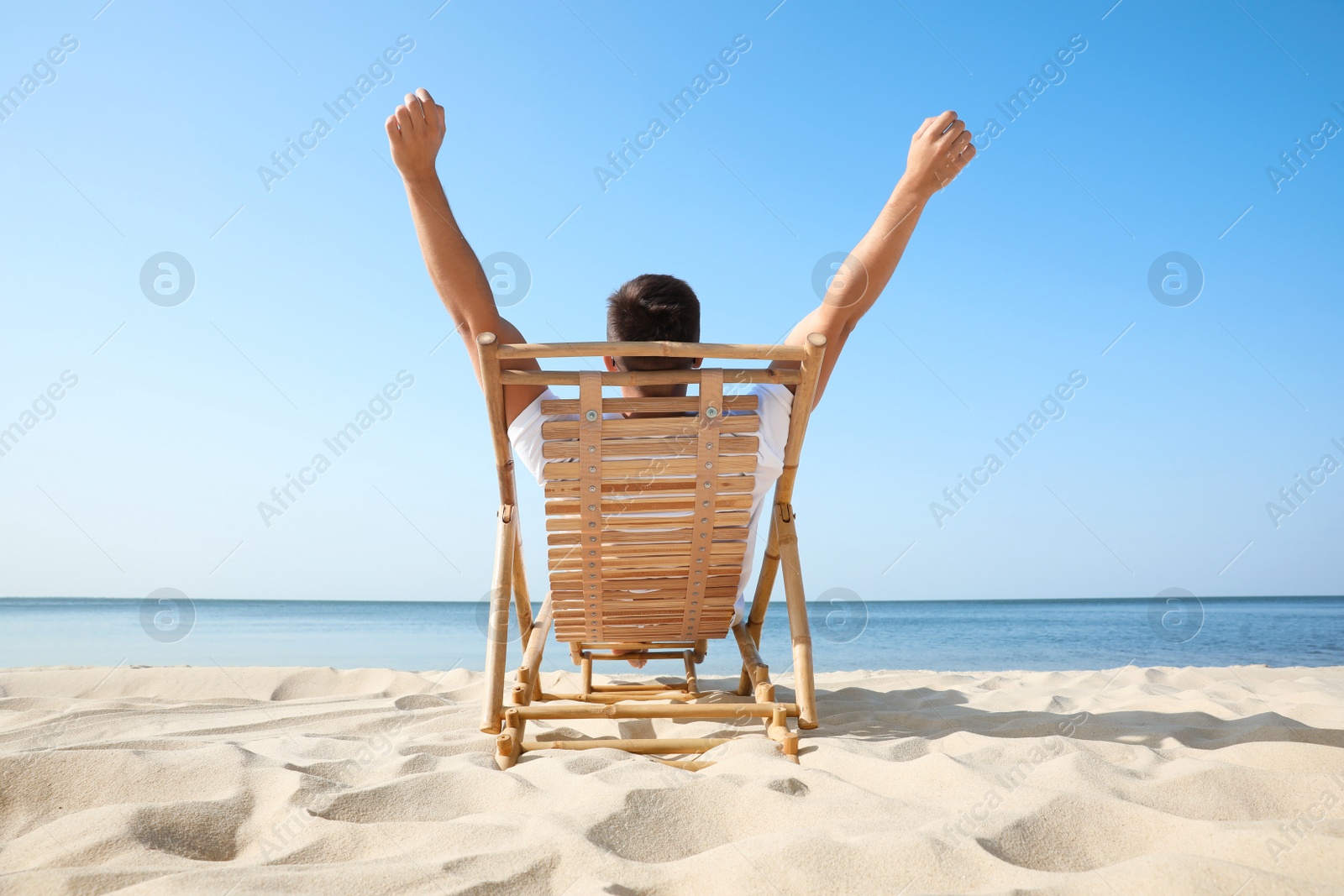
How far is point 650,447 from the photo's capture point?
252 centimetres

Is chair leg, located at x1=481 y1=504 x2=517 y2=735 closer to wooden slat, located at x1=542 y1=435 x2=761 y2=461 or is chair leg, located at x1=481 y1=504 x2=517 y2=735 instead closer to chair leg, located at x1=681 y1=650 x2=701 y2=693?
wooden slat, located at x1=542 y1=435 x2=761 y2=461

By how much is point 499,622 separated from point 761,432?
110 centimetres

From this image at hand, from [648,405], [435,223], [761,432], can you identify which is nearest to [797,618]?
[761,432]

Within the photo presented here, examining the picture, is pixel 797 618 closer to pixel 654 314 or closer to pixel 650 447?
pixel 650 447

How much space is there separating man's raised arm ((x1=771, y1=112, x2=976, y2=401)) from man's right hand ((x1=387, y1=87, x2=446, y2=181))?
1337 mm

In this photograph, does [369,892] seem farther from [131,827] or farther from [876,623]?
[876,623]

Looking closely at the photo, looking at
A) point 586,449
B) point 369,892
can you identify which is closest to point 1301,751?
point 586,449

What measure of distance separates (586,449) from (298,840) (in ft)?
4.42

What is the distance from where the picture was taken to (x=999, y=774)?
195 cm

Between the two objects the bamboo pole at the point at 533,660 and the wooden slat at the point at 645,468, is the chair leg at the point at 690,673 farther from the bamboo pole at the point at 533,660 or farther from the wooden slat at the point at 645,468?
the wooden slat at the point at 645,468

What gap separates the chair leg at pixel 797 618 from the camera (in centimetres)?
249

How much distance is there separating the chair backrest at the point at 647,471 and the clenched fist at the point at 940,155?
75 cm

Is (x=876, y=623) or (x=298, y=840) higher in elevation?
(x=876, y=623)

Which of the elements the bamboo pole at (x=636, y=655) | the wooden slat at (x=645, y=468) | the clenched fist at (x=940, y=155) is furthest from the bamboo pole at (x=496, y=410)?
the clenched fist at (x=940, y=155)
